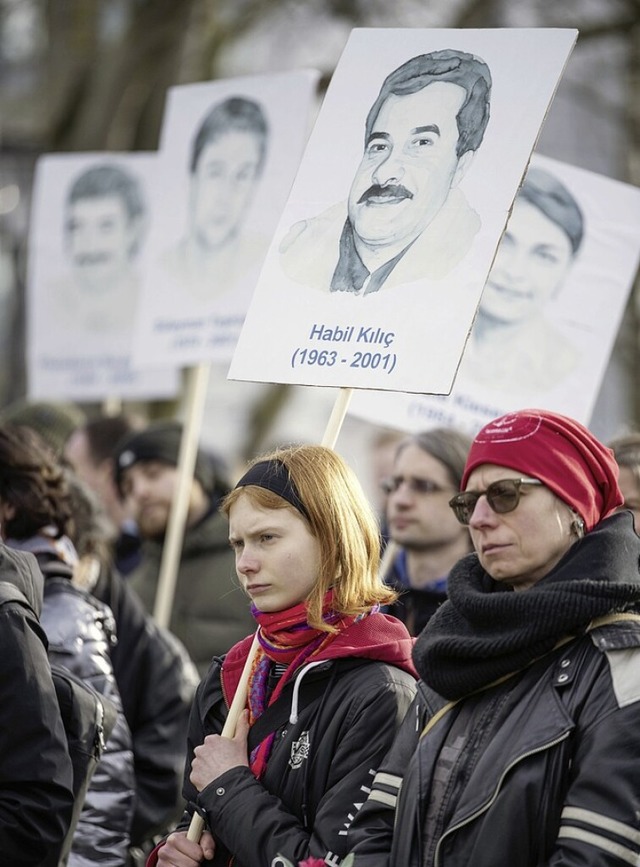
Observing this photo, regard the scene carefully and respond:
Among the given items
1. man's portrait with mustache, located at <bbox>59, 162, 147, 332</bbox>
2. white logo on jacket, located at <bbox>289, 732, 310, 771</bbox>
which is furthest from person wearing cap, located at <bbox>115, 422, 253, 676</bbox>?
white logo on jacket, located at <bbox>289, 732, 310, 771</bbox>

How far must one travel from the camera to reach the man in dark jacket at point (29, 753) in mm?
3664

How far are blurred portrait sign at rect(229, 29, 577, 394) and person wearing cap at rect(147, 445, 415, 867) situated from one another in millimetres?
319

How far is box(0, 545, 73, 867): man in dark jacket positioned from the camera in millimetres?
3664

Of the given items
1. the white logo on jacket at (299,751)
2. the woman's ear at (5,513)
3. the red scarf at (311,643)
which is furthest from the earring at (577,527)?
the woman's ear at (5,513)

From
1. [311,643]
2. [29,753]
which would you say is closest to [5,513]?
[29,753]

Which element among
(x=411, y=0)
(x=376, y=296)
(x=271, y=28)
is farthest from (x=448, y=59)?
(x=271, y=28)

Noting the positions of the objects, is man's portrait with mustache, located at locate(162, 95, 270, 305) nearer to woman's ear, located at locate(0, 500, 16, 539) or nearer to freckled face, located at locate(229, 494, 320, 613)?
woman's ear, located at locate(0, 500, 16, 539)

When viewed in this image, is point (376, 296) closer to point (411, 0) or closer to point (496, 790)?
point (496, 790)

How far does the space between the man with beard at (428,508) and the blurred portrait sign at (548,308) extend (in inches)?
13.1

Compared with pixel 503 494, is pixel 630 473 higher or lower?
higher

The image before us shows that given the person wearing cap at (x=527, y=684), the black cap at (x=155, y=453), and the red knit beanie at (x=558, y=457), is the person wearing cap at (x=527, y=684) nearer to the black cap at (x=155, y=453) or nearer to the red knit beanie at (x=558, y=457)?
the red knit beanie at (x=558, y=457)

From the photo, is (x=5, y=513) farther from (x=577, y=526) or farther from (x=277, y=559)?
(x=577, y=526)

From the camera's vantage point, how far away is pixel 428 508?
5500 mm

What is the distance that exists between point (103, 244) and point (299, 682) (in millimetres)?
5787
